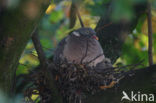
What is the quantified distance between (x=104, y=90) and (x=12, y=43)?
Answer: 96cm

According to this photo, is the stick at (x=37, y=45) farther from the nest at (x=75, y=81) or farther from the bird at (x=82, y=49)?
the bird at (x=82, y=49)

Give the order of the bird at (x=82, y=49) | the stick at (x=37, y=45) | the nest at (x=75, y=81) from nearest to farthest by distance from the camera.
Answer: the stick at (x=37, y=45) < the nest at (x=75, y=81) < the bird at (x=82, y=49)

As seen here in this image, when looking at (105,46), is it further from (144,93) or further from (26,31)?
(26,31)

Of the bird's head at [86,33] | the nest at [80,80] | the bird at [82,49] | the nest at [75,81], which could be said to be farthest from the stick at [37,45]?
the bird's head at [86,33]

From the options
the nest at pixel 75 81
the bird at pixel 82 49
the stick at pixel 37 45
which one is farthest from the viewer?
the bird at pixel 82 49

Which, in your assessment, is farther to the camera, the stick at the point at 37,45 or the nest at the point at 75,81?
the nest at the point at 75,81

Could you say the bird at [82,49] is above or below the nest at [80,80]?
above

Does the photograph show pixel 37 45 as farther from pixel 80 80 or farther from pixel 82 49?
pixel 82 49

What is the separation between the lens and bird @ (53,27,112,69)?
9.97ft

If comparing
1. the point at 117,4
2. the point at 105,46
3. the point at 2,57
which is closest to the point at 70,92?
the point at 2,57

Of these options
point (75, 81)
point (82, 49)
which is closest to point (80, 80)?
point (75, 81)

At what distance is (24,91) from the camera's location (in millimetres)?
2439

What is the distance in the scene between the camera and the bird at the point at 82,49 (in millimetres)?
3039

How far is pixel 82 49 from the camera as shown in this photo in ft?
10.5
